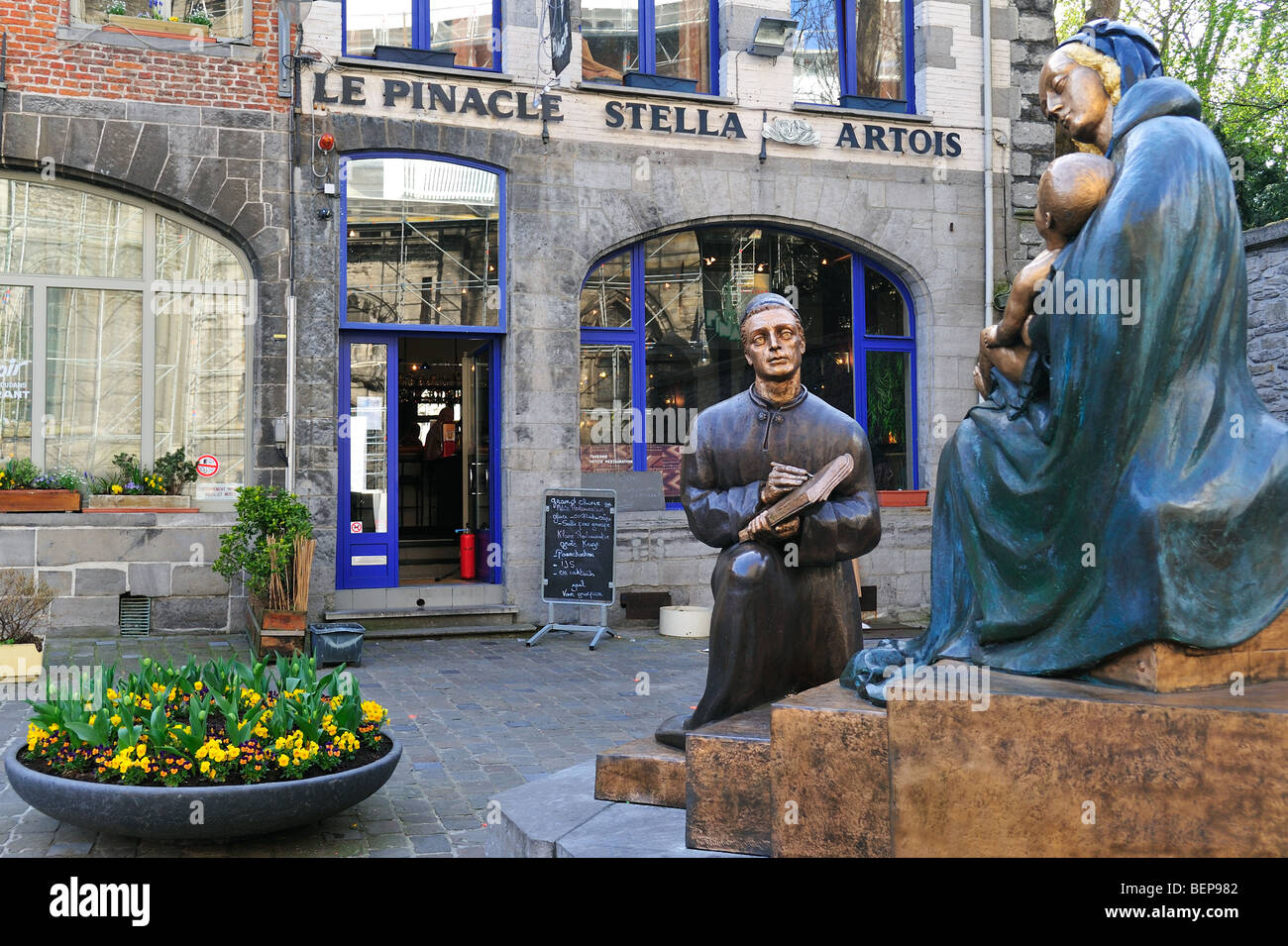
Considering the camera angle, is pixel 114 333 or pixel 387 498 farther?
pixel 387 498

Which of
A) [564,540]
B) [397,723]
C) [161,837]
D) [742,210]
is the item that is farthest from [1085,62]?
[742,210]

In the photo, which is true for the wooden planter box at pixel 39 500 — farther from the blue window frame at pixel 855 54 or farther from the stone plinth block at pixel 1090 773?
the stone plinth block at pixel 1090 773

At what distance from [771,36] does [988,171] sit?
10.5 ft

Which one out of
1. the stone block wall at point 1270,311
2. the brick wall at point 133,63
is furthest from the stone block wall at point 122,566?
the stone block wall at point 1270,311

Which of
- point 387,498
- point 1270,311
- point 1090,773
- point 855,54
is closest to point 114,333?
point 387,498

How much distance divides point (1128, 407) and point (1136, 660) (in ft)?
2.24

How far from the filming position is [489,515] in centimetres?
1313

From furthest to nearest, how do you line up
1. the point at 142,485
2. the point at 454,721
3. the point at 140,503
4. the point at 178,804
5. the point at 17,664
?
the point at 142,485
the point at 140,503
the point at 17,664
the point at 454,721
the point at 178,804

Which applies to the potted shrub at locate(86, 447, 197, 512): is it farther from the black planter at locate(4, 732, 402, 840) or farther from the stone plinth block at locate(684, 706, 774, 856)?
the stone plinth block at locate(684, 706, 774, 856)

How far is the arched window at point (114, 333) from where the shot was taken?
37.6ft

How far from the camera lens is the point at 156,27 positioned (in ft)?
38.0

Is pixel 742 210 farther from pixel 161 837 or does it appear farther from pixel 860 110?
pixel 161 837

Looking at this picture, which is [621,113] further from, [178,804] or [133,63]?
[178,804]

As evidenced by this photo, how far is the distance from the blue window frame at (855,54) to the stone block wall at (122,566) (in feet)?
28.0
